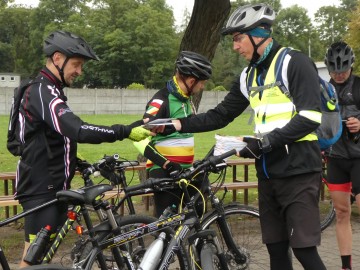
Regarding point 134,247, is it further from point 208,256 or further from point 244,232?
point 244,232

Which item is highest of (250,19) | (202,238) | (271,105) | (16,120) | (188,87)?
(250,19)

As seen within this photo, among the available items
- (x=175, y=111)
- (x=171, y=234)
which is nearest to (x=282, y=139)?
(x=171, y=234)

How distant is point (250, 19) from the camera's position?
12.6 feet

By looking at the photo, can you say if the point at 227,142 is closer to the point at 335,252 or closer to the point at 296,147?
the point at 296,147

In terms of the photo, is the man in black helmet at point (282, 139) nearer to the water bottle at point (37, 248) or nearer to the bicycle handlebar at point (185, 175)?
the bicycle handlebar at point (185, 175)

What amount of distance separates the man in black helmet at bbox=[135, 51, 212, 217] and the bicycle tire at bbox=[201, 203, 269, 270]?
457mm

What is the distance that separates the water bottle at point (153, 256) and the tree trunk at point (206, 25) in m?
4.05

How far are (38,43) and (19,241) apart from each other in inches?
2863

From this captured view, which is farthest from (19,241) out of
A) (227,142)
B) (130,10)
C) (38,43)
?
(38,43)

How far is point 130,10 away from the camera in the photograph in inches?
2766

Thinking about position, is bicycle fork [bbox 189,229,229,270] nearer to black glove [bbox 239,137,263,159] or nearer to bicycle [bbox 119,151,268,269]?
bicycle [bbox 119,151,268,269]

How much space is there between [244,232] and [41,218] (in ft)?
6.69

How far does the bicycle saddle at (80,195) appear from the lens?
357cm

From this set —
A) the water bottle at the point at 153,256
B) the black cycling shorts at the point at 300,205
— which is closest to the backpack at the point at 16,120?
the water bottle at the point at 153,256
